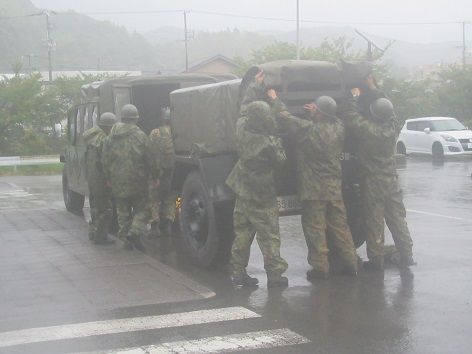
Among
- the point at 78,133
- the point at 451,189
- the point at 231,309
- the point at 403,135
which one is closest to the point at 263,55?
the point at 403,135

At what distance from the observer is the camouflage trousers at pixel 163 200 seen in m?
10.1

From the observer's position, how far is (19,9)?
170875 mm

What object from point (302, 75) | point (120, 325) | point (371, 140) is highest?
point (302, 75)

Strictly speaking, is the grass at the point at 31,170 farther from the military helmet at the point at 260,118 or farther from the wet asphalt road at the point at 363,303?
the military helmet at the point at 260,118

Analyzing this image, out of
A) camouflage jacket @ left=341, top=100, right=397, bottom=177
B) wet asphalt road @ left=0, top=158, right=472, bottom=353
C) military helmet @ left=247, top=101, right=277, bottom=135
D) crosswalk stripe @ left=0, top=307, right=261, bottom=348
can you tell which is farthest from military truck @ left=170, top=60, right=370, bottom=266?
crosswalk stripe @ left=0, top=307, right=261, bottom=348

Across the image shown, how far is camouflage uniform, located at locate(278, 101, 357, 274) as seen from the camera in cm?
771

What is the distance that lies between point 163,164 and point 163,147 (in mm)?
223

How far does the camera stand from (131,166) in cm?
952

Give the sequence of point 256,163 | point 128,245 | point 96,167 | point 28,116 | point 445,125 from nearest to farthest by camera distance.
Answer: point 256,163, point 128,245, point 96,167, point 445,125, point 28,116

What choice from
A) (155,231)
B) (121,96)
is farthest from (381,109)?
(121,96)

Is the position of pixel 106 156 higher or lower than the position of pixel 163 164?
higher

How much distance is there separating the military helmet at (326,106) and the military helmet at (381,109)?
563 mm

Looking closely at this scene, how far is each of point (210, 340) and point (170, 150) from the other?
15.1ft

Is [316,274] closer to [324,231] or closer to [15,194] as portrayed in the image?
[324,231]
